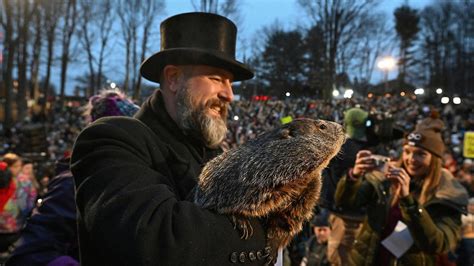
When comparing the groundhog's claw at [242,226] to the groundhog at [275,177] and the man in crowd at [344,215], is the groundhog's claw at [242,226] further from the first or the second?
the man in crowd at [344,215]

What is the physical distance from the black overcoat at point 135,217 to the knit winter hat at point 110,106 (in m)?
1.57

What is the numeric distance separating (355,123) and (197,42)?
256 centimetres

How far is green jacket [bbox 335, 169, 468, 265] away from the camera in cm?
295

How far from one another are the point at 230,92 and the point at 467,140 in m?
6.94

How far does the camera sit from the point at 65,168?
2.54 metres

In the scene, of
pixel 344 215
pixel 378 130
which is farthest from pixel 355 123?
pixel 344 215

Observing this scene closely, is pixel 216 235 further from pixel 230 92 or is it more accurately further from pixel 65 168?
pixel 65 168

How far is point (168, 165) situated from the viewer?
181cm

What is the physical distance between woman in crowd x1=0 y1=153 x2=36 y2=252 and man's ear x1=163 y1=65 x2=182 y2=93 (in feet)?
15.3

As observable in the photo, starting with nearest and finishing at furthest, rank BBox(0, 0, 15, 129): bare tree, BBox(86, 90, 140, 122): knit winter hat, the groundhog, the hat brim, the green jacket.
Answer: the groundhog → the hat brim → the green jacket → BBox(86, 90, 140, 122): knit winter hat → BBox(0, 0, 15, 129): bare tree

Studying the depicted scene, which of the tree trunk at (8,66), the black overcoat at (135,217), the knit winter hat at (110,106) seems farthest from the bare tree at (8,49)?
the black overcoat at (135,217)

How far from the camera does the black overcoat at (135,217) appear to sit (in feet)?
4.10

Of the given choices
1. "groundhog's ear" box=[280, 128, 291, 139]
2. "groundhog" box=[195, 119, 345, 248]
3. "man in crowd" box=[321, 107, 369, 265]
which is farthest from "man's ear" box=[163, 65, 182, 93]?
"man in crowd" box=[321, 107, 369, 265]

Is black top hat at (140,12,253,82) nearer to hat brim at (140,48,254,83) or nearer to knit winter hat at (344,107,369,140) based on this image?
hat brim at (140,48,254,83)
